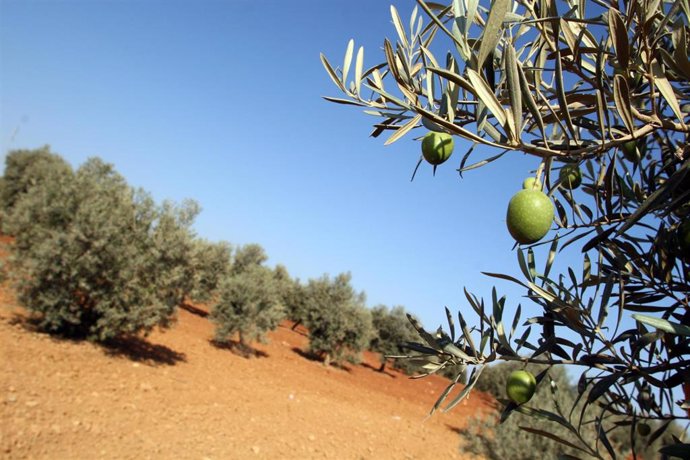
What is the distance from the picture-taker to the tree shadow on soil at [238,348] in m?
13.5

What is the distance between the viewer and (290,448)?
6.38 meters

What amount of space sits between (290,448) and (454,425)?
27.6 ft

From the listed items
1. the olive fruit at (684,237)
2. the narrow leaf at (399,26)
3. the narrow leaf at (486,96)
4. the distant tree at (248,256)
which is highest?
the distant tree at (248,256)

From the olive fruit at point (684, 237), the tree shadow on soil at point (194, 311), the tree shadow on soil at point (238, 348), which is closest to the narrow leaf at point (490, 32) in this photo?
the olive fruit at point (684, 237)

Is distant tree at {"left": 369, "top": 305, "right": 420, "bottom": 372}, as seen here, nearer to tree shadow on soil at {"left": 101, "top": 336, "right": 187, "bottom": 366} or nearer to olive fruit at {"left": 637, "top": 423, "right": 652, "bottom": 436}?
tree shadow on soil at {"left": 101, "top": 336, "right": 187, "bottom": 366}

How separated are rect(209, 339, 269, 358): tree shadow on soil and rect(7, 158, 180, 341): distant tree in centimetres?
515

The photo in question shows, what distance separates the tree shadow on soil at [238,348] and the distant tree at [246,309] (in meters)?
0.08

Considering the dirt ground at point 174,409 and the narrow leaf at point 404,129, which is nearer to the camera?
the narrow leaf at point 404,129

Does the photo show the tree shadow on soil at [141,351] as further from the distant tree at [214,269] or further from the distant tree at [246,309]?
the distant tree at [214,269]

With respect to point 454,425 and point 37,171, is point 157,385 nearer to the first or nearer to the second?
point 454,425

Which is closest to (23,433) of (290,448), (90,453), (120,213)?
(90,453)

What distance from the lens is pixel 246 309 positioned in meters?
14.3

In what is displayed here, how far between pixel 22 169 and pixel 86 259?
2055cm

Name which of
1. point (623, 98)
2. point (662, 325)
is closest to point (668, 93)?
point (623, 98)
